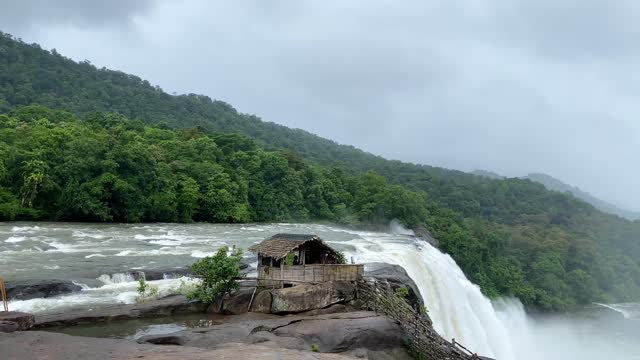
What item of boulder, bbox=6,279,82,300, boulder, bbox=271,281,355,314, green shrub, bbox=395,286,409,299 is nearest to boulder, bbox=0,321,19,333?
boulder, bbox=6,279,82,300

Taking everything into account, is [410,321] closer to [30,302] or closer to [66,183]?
[30,302]

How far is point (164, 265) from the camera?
22.6m

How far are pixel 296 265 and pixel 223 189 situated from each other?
3329 cm

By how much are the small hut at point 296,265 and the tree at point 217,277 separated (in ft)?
3.01

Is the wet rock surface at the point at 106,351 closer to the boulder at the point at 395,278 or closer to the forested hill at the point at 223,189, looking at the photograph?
the boulder at the point at 395,278

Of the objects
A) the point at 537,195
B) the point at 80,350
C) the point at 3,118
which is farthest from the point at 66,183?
the point at 537,195

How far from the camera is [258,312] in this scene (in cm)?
1733

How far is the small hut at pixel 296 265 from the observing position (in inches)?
696

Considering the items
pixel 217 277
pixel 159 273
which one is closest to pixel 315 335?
pixel 217 277

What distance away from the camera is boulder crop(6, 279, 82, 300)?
16859mm

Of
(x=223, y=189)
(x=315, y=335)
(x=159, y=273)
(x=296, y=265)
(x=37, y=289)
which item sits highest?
(x=223, y=189)

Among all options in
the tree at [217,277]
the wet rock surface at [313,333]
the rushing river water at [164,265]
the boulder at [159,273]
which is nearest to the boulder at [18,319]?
the rushing river water at [164,265]

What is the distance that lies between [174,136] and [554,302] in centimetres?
4808

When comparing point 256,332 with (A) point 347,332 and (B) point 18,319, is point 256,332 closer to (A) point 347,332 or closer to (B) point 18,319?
(A) point 347,332
